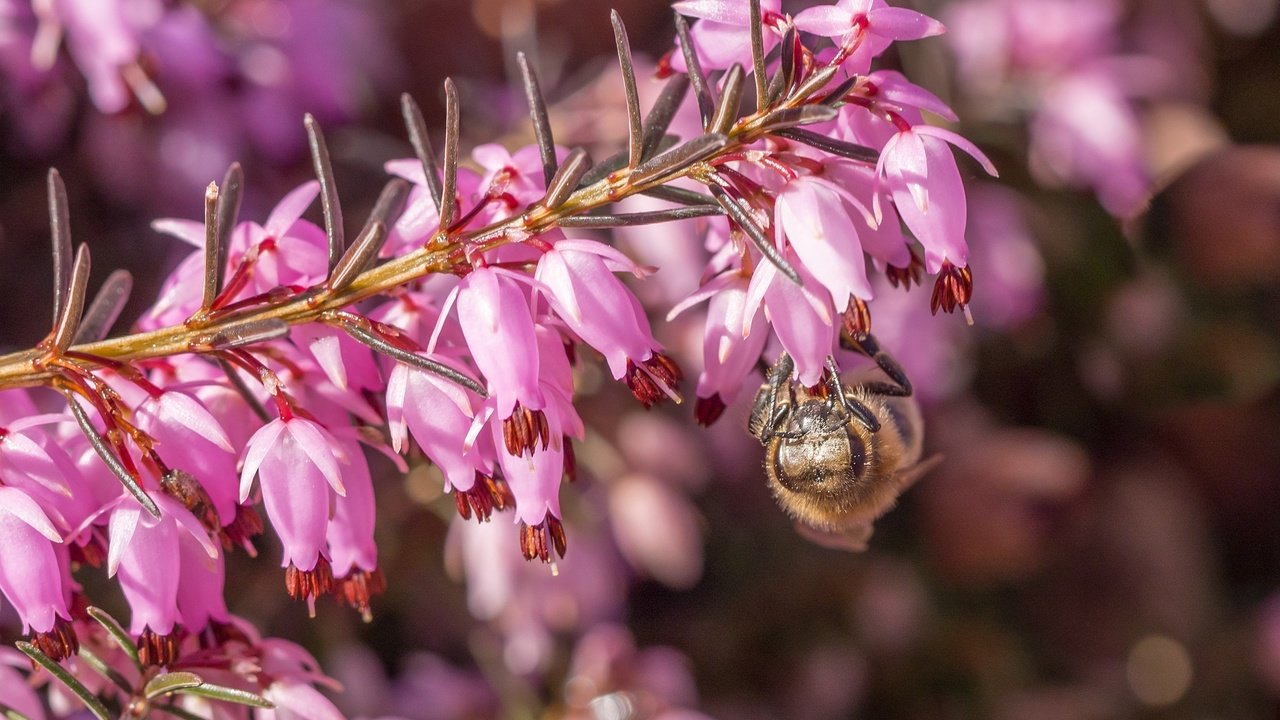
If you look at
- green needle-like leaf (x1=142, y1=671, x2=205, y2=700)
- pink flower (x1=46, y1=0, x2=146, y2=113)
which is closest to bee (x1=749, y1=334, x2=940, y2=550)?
green needle-like leaf (x1=142, y1=671, x2=205, y2=700)

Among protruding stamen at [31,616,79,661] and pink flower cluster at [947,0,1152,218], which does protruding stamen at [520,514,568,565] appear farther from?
pink flower cluster at [947,0,1152,218]

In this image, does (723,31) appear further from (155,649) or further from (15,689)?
(15,689)

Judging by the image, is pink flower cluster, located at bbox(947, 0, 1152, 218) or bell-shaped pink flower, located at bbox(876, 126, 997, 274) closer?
bell-shaped pink flower, located at bbox(876, 126, 997, 274)

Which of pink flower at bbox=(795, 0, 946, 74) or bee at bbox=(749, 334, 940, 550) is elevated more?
pink flower at bbox=(795, 0, 946, 74)

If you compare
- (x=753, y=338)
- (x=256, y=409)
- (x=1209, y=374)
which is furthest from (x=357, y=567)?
(x=1209, y=374)

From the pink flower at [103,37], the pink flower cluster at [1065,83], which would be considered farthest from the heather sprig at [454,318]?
the pink flower cluster at [1065,83]

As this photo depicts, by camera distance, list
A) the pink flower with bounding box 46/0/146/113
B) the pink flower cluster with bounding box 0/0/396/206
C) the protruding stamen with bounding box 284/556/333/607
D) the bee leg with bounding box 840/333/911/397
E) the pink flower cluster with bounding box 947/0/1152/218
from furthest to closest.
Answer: the pink flower cluster with bounding box 947/0/1152/218 → the pink flower cluster with bounding box 0/0/396/206 → the pink flower with bounding box 46/0/146/113 → the bee leg with bounding box 840/333/911/397 → the protruding stamen with bounding box 284/556/333/607
